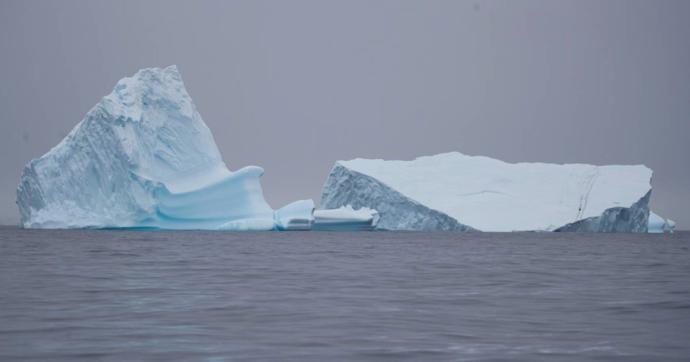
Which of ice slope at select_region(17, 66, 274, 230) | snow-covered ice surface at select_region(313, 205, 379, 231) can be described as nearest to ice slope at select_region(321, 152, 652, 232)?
snow-covered ice surface at select_region(313, 205, 379, 231)

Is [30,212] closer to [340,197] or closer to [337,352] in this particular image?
[340,197]

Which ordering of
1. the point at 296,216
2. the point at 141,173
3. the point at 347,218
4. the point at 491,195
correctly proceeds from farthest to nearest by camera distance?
the point at 491,195 → the point at 347,218 → the point at 296,216 → the point at 141,173

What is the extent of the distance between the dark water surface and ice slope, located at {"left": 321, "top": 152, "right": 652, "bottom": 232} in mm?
18776

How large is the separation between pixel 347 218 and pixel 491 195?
22.3ft

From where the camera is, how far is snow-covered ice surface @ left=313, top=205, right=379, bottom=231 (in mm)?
31334

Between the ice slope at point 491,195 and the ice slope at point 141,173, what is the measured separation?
4.69 meters

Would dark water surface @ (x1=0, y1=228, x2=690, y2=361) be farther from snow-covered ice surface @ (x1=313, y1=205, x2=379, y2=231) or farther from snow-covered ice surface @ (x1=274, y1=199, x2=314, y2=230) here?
snow-covered ice surface @ (x1=313, y1=205, x2=379, y2=231)

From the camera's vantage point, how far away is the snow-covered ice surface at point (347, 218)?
3133 cm

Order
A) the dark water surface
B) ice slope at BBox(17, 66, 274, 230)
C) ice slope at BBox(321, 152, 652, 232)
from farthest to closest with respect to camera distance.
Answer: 1. ice slope at BBox(321, 152, 652, 232)
2. ice slope at BBox(17, 66, 274, 230)
3. the dark water surface

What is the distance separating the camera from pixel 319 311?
25.3 ft

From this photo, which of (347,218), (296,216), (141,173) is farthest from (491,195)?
(141,173)

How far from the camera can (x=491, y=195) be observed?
35188 millimetres

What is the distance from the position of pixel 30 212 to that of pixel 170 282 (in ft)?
67.9

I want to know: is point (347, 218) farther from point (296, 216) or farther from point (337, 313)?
point (337, 313)
